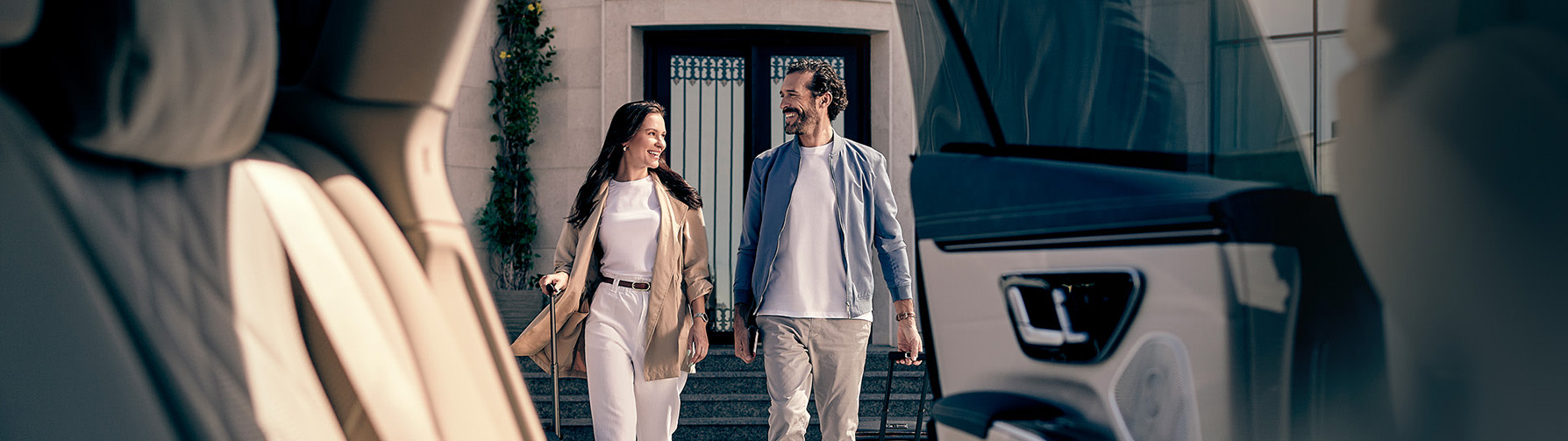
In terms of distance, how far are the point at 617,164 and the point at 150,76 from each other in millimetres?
1979

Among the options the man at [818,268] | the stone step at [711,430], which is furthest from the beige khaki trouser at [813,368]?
the stone step at [711,430]

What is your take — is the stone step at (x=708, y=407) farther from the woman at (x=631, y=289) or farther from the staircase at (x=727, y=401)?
the woman at (x=631, y=289)

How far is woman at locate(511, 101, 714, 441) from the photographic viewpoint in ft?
7.71

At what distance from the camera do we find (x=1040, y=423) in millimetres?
854

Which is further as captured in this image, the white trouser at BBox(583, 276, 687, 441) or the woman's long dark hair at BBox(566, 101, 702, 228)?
the woman's long dark hair at BBox(566, 101, 702, 228)

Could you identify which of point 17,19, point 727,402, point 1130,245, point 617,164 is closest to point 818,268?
point 617,164

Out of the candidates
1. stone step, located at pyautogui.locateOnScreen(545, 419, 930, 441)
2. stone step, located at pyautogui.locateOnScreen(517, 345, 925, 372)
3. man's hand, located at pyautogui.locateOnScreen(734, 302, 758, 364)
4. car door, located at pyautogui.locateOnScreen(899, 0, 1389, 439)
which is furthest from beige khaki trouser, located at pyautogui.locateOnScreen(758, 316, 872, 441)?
stone step, located at pyautogui.locateOnScreen(517, 345, 925, 372)

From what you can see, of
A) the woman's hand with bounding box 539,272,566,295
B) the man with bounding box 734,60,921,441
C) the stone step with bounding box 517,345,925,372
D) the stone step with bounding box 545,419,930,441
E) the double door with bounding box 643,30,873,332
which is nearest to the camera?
the woman's hand with bounding box 539,272,566,295

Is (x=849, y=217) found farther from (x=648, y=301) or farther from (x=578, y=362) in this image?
(x=578, y=362)

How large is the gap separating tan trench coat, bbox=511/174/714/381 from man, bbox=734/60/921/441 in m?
0.20

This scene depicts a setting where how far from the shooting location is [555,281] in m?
2.30

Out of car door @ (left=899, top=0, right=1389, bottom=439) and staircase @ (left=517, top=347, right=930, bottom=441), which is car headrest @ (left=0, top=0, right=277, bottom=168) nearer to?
car door @ (left=899, top=0, right=1389, bottom=439)

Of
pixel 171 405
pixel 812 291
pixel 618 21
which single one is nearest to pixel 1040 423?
pixel 171 405

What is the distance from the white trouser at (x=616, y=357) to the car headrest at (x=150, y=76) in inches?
69.4
